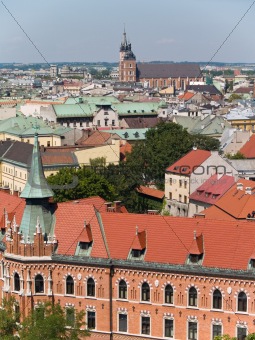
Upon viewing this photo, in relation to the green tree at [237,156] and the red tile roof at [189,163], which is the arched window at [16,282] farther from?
the green tree at [237,156]

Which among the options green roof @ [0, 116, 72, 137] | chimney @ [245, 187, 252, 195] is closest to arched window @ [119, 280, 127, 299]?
chimney @ [245, 187, 252, 195]

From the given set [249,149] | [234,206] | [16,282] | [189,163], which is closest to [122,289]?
[16,282]

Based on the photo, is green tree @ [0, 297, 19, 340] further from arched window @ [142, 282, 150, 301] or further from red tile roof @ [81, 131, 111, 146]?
red tile roof @ [81, 131, 111, 146]

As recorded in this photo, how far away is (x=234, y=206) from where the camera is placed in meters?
81.4

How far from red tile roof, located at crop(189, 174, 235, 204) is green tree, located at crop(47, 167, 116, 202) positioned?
10.2m

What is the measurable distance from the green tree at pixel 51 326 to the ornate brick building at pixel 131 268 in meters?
3.38

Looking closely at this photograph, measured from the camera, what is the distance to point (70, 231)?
62812 millimetres

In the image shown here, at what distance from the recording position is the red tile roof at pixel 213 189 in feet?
310

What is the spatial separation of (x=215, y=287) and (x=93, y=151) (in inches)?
2714

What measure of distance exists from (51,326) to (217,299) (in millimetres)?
10962

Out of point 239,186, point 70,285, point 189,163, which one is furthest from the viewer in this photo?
point 189,163

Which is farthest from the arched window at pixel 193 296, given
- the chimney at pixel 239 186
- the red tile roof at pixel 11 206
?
the chimney at pixel 239 186

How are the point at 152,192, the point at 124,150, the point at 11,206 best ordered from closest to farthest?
the point at 11,206
the point at 152,192
the point at 124,150

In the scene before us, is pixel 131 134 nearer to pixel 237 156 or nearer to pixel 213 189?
pixel 237 156
